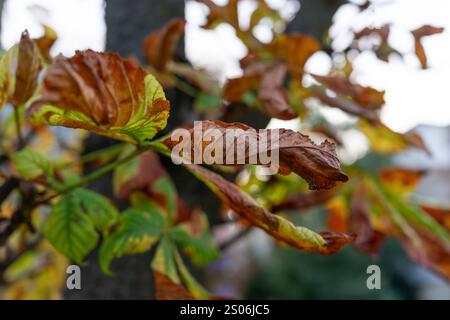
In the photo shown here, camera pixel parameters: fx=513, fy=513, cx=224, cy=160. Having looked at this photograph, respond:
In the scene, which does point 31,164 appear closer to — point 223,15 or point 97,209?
point 97,209

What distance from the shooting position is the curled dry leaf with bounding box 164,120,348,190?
0.98ft

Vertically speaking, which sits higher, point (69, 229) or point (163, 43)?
point (163, 43)

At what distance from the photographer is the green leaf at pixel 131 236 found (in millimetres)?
500

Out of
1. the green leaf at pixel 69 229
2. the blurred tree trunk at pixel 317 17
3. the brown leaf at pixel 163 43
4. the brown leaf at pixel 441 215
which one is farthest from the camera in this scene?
the blurred tree trunk at pixel 317 17

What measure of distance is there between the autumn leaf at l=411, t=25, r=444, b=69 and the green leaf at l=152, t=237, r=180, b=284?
0.34m

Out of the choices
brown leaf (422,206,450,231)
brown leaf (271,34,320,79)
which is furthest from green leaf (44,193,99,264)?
brown leaf (422,206,450,231)

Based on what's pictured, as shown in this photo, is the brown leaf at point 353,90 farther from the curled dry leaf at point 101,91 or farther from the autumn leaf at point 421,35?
the curled dry leaf at point 101,91

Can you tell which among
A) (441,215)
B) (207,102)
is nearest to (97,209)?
(207,102)

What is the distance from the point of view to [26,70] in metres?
0.42

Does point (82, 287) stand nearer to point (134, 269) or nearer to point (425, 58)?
point (134, 269)

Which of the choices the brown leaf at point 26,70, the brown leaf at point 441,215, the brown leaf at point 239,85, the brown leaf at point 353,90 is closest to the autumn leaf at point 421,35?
the brown leaf at point 353,90

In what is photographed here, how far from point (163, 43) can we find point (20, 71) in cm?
24

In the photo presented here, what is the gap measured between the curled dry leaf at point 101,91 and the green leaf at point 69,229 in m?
0.20
